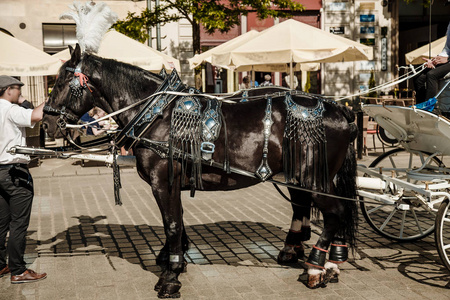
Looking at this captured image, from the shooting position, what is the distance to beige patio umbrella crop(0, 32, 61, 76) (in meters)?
10.8

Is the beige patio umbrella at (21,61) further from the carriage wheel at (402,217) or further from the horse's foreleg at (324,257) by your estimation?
the horse's foreleg at (324,257)

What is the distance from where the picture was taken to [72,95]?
15.9ft

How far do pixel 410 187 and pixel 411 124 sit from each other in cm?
69

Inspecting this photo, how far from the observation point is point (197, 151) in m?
4.67

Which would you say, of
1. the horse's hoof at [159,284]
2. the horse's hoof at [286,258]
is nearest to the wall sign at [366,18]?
the horse's hoof at [286,258]

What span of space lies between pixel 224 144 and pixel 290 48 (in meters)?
6.13

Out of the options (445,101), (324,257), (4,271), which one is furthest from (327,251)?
(4,271)

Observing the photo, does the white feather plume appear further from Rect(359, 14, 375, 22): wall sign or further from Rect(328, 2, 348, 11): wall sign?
Rect(359, 14, 375, 22): wall sign

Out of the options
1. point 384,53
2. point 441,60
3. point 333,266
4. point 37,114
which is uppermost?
point 384,53

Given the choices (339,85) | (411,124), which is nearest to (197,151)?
(411,124)

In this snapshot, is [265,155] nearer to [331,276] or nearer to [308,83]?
[331,276]

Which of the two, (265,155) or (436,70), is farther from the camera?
(436,70)

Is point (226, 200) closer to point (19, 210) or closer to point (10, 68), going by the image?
point (19, 210)

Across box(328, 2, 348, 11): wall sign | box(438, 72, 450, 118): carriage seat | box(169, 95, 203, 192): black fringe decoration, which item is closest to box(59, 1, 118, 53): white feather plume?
box(169, 95, 203, 192): black fringe decoration
